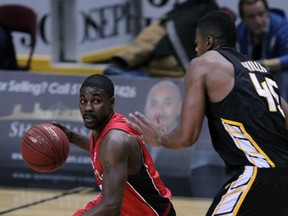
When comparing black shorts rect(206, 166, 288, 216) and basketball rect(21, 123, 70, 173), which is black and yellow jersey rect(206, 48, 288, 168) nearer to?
black shorts rect(206, 166, 288, 216)

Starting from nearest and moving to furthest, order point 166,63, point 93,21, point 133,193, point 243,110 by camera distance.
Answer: point 243,110, point 133,193, point 166,63, point 93,21

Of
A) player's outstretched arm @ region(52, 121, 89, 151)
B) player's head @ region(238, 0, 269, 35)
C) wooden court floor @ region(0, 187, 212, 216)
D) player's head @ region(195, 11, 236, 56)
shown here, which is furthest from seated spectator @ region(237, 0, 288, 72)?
player's head @ region(195, 11, 236, 56)

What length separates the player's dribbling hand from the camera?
4.50 metres

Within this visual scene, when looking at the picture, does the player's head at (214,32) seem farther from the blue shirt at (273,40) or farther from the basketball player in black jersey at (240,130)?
the blue shirt at (273,40)

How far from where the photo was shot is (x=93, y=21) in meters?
11.1

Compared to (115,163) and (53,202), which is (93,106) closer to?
(115,163)

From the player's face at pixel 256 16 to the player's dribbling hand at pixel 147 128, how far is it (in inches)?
177

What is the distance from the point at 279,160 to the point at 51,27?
7.29 meters

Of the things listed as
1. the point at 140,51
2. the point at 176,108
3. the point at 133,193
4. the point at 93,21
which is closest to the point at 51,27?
the point at 93,21

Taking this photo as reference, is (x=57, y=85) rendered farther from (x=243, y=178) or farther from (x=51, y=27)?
(x=243, y=178)

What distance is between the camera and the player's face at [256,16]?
8.76 metres

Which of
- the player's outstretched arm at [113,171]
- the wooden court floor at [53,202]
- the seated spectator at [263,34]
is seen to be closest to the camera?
the player's outstretched arm at [113,171]

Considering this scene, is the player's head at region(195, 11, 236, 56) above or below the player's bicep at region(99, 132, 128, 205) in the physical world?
above

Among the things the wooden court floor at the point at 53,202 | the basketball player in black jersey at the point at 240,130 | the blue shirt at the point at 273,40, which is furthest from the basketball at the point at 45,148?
the blue shirt at the point at 273,40
